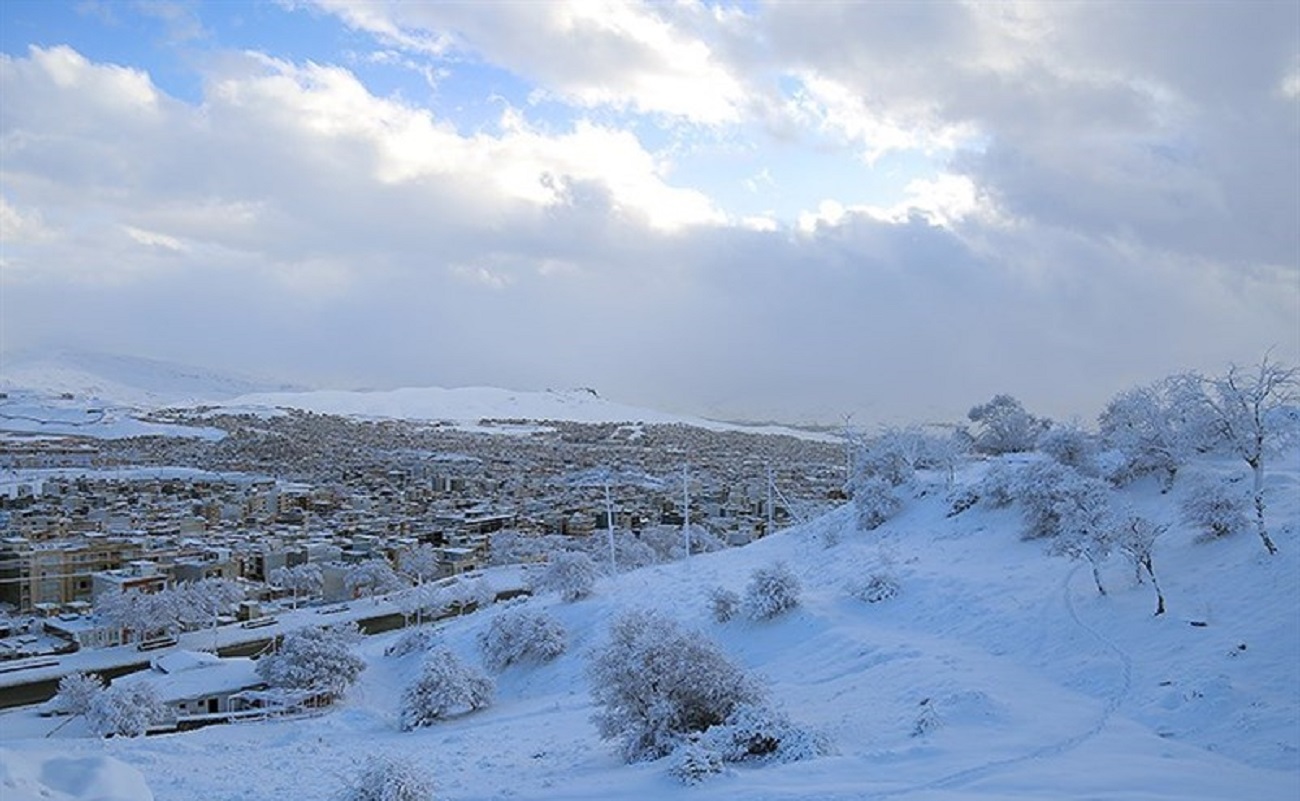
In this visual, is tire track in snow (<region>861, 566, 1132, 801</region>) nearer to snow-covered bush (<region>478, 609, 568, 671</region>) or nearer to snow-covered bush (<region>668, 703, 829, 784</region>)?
snow-covered bush (<region>668, 703, 829, 784</region>)

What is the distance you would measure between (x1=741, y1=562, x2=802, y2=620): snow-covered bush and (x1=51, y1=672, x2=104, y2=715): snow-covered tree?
1525 centimetres

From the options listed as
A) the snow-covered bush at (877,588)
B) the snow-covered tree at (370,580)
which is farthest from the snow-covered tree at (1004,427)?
the snow-covered tree at (370,580)

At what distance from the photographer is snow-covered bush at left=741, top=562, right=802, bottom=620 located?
20.5 m

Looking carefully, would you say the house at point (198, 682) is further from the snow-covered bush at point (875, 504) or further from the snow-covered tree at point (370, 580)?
the snow-covered bush at point (875, 504)

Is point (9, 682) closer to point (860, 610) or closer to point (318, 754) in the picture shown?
point (318, 754)

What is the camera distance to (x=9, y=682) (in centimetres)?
2658

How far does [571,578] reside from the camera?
26484 millimetres

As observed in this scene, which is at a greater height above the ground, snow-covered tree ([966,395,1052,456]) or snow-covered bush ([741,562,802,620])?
snow-covered tree ([966,395,1052,456])

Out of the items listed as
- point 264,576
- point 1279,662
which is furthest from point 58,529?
point 1279,662

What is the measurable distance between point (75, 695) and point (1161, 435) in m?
27.4

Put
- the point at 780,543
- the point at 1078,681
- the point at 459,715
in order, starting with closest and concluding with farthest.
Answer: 1. the point at 1078,681
2. the point at 459,715
3. the point at 780,543

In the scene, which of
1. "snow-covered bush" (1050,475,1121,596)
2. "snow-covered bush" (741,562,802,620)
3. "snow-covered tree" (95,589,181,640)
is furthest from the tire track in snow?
"snow-covered tree" (95,589,181,640)

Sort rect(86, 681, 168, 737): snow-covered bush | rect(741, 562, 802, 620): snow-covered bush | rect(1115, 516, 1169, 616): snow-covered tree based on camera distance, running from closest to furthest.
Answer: rect(1115, 516, 1169, 616): snow-covered tree
rect(86, 681, 168, 737): snow-covered bush
rect(741, 562, 802, 620): snow-covered bush

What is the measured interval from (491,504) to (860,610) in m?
48.8
